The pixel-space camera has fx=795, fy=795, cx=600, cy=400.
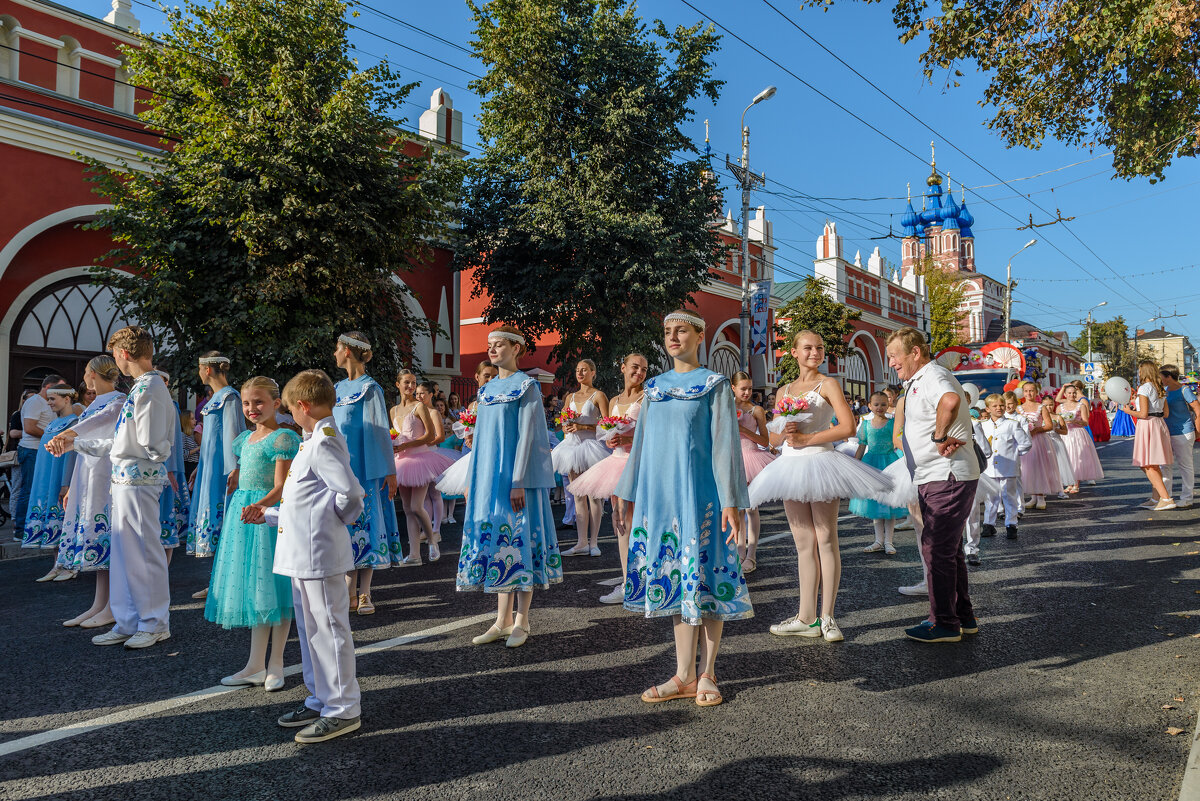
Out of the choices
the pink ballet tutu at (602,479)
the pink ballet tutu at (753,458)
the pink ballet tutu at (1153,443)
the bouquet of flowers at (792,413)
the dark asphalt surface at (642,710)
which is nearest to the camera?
the dark asphalt surface at (642,710)

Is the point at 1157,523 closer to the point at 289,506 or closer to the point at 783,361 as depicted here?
the point at 289,506

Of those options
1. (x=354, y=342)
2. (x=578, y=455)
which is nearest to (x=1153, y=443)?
(x=578, y=455)

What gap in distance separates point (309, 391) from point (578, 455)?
200 inches

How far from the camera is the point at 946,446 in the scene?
525 cm

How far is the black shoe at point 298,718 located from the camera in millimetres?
3904

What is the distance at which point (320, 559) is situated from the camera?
3920 mm

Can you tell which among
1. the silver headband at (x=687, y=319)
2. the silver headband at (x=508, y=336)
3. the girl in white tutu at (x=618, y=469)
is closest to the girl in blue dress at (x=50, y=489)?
the silver headband at (x=508, y=336)

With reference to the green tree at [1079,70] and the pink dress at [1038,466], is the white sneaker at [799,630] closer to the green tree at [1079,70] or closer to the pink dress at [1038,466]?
the green tree at [1079,70]

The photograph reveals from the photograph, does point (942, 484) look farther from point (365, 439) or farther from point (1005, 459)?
point (1005, 459)

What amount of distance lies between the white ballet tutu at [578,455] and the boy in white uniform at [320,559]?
489cm

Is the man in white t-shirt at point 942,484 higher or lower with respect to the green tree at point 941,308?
lower

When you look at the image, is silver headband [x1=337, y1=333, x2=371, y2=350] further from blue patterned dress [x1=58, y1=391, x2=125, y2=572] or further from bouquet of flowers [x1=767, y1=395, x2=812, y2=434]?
bouquet of flowers [x1=767, y1=395, x2=812, y2=434]

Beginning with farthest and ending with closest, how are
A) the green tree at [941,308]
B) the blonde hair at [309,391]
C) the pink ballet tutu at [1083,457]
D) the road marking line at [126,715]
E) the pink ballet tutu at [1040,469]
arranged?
the green tree at [941,308] < the pink ballet tutu at [1083,457] < the pink ballet tutu at [1040,469] < the blonde hair at [309,391] < the road marking line at [126,715]

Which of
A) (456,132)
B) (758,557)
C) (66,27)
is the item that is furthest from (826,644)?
(456,132)
